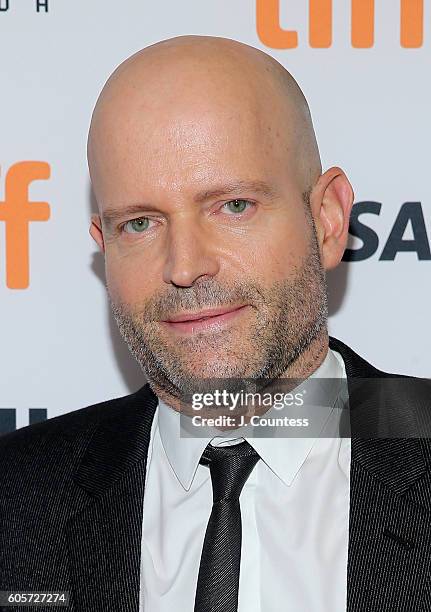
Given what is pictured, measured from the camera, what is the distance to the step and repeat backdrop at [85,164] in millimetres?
2082

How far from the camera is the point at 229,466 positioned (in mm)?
1610

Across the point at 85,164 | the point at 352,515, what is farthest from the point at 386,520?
the point at 85,164

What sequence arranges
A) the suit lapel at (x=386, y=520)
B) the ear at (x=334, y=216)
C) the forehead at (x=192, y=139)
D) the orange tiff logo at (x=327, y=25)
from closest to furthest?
the suit lapel at (x=386, y=520)
the forehead at (x=192, y=139)
the ear at (x=334, y=216)
the orange tiff logo at (x=327, y=25)

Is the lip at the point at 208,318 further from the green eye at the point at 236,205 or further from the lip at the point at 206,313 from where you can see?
the green eye at the point at 236,205

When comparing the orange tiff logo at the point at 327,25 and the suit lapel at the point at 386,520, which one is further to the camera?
the orange tiff logo at the point at 327,25

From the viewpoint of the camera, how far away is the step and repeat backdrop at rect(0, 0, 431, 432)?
2.08m

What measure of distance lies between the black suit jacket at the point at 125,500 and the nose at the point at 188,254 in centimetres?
38

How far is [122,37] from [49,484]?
0.98 metres

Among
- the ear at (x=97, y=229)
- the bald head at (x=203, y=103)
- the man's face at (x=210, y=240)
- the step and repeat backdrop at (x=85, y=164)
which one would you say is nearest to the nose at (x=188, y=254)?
the man's face at (x=210, y=240)

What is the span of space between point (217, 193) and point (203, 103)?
15 cm

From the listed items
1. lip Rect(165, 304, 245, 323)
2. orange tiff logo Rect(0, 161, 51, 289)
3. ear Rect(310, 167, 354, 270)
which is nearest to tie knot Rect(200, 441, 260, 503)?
lip Rect(165, 304, 245, 323)

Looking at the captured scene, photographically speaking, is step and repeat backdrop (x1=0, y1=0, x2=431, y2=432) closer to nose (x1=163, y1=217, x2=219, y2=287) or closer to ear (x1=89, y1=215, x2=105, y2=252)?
ear (x1=89, y1=215, x2=105, y2=252)

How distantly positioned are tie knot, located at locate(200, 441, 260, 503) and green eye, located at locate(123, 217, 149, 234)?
0.39 metres

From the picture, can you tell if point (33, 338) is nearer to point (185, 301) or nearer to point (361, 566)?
point (185, 301)
